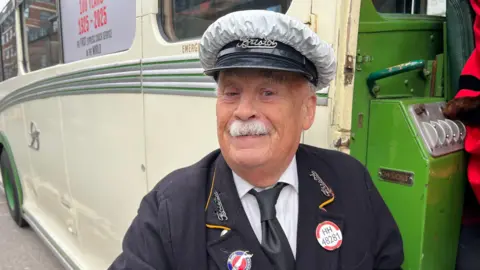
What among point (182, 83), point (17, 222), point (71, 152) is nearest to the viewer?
point (182, 83)

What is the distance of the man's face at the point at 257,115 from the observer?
1.11m

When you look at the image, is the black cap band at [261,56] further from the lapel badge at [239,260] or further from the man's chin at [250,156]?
the lapel badge at [239,260]

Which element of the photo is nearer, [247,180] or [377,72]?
[247,180]

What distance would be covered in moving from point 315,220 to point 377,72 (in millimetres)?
616

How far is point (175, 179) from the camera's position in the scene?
1224mm

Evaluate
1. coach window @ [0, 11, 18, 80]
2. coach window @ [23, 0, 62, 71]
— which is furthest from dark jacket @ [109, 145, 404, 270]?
coach window @ [0, 11, 18, 80]

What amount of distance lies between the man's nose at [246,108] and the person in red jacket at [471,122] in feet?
2.87

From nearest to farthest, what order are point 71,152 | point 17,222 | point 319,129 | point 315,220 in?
point 315,220 < point 319,129 < point 71,152 < point 17,222

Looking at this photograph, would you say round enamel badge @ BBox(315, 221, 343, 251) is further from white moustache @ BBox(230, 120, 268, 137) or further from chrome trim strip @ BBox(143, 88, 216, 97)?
chrome trim strip @ BBox(143, 88, 216, 97)

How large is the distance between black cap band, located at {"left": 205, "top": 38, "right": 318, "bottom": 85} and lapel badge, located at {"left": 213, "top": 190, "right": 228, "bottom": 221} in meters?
0.37

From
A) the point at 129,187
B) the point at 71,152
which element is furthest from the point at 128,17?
the point at 71,152

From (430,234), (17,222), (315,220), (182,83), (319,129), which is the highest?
(182,83)

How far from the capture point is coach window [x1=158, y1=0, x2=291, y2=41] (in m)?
1.62

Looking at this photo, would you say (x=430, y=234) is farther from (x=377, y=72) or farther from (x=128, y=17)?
(x=128, y=17)
